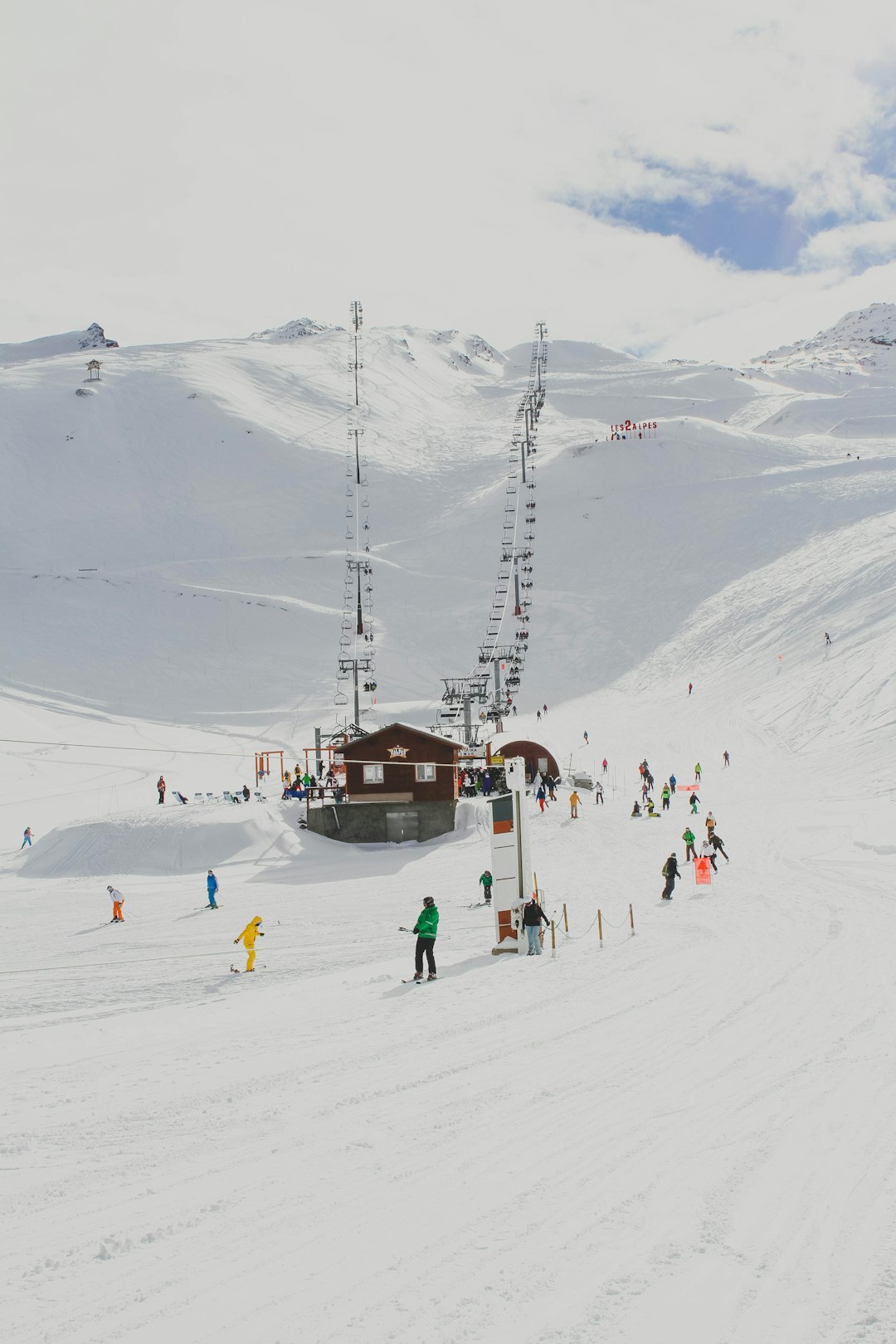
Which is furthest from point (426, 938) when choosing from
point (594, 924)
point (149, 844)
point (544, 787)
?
point (544, 787)

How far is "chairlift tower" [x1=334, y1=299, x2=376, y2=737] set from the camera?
60.3 meters

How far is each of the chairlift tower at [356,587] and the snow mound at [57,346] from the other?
76582 mm

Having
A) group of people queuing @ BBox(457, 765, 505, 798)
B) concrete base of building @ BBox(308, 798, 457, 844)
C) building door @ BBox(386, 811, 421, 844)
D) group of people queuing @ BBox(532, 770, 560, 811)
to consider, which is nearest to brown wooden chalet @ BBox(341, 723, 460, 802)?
concrete base of building @ BBox(308, 798, 457, 844)

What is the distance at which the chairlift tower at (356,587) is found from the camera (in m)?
60.3

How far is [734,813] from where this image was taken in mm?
32031

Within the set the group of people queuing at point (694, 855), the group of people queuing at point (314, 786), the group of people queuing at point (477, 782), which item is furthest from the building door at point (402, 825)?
the group of people queuing at point (694, 855)

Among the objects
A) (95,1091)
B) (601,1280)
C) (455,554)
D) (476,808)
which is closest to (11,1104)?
(95,1091)

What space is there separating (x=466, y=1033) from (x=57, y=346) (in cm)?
18423

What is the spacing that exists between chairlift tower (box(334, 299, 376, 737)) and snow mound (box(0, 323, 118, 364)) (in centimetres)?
→ 7658

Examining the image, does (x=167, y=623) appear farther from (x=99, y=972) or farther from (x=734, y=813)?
(x=99, y=972)

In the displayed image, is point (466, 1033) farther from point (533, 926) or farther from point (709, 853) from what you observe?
point (709, 853)

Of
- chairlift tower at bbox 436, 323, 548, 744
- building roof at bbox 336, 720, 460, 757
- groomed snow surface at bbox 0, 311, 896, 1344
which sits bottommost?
groomed snow surface at bbox 0, 311, 896, 1344

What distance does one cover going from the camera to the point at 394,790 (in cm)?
3394

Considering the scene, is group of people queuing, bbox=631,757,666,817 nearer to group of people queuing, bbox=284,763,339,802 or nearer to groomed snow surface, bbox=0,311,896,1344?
groomed snow surface, bbox=0,311,896,1344
